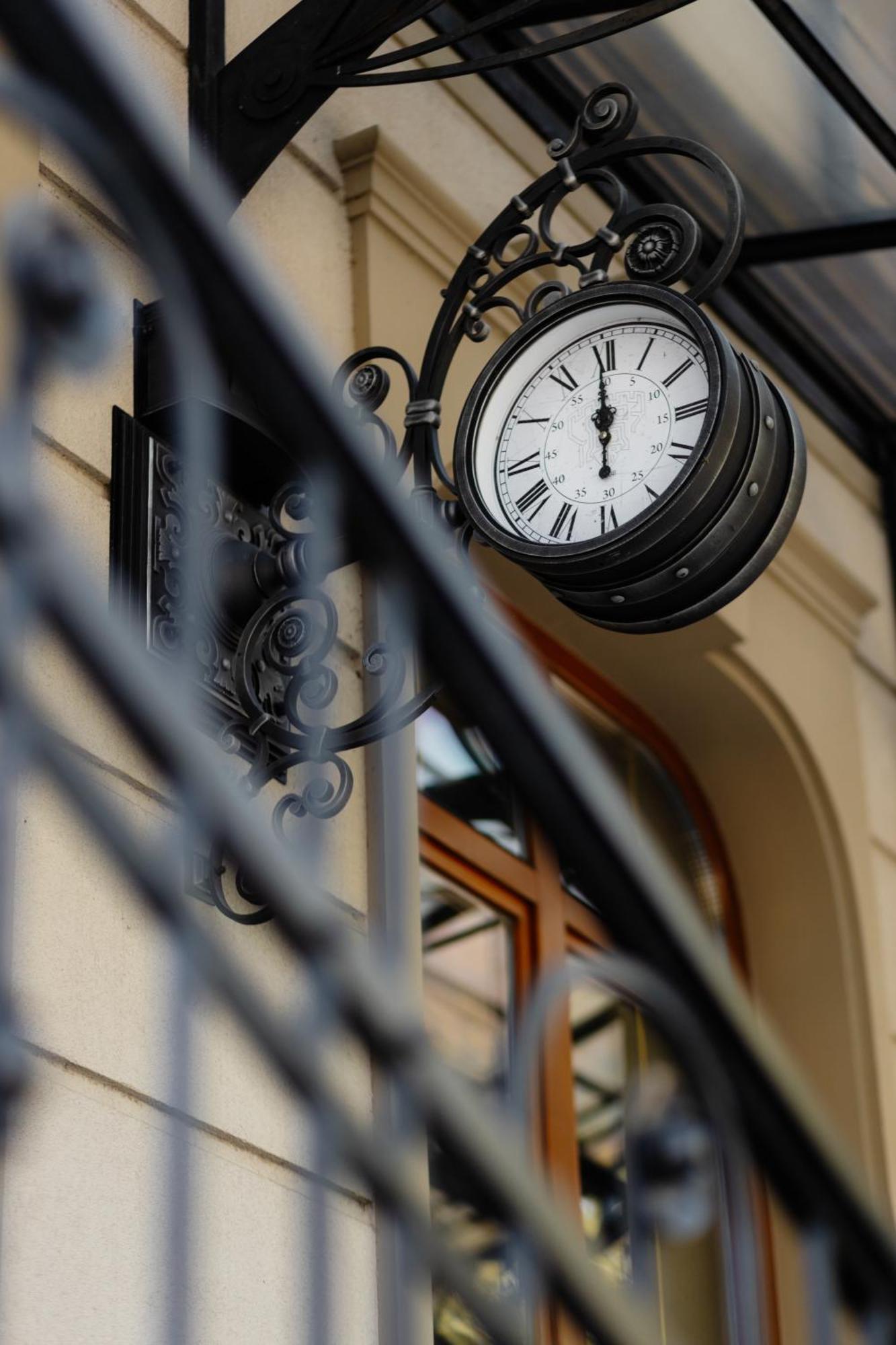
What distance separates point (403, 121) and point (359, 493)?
2991 mm

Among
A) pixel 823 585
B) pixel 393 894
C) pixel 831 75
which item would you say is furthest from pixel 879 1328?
pixel 823 585

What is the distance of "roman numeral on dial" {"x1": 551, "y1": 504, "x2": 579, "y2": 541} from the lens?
285 cm

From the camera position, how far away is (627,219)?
291 cm

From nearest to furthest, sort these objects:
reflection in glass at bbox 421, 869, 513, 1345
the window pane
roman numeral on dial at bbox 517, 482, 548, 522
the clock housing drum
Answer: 1. the clock housing drum
2. roman numeral on dial at bbox 517, 482, 548, 522
3. reflection in glass at bbox 421, 869, 513, 1345
4. the window pane

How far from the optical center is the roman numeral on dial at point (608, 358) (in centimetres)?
291

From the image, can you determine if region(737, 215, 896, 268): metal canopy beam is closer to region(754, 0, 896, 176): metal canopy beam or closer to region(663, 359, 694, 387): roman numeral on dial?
region(754, 0, 896, 176): metal canopy beam

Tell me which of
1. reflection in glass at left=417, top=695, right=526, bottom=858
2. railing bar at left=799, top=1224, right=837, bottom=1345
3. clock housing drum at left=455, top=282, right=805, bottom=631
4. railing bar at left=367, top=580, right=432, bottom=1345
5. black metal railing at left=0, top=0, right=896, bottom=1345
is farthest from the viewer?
reflection in glass at left=417, top=695, right=526, bottom=858

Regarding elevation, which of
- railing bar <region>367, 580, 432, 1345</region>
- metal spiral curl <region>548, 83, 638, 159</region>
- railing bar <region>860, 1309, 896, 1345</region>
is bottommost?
railing bar <region>860, 1309, 896, 1345</region>

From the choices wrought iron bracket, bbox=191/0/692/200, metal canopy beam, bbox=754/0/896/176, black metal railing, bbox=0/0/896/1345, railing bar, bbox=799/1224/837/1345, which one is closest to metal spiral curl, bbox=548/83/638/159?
wrought iron bracket, bbox=191/0/692/200

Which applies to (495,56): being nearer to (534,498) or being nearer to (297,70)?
(297,70)

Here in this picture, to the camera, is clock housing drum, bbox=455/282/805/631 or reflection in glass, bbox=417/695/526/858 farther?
reflection in glass, bbox=417/695/526/858

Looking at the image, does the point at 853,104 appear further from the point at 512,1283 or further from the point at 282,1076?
the point at 282,1076

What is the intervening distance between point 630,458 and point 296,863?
1.74 m

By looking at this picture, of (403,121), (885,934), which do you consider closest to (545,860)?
(885,934)
